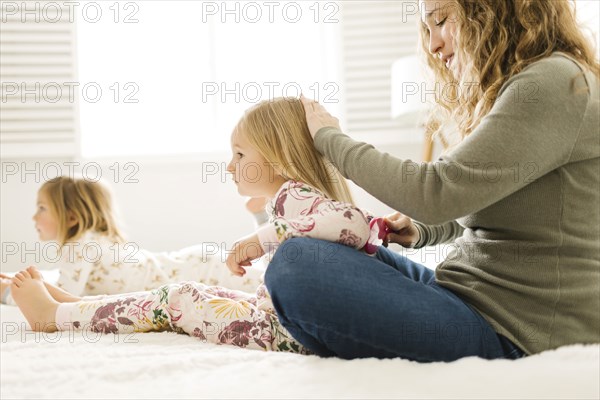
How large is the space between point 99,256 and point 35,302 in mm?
667

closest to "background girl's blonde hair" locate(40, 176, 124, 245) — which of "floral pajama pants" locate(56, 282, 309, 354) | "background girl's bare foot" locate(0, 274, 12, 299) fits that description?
"background girl's bare foot" locate(0, 274, 12, 299)

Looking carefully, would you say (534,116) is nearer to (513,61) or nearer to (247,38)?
(513,61)

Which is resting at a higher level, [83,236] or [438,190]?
[438,190]

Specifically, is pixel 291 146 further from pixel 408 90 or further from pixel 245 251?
pixel 408 90

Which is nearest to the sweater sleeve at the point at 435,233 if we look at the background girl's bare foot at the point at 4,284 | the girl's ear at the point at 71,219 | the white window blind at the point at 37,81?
the background girl's bare foot at the point at 4,284

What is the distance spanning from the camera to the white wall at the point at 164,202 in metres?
2.98

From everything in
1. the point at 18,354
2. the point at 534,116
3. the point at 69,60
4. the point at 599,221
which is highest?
the point at 69,60

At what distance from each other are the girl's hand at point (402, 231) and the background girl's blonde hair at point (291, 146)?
3.4 inches

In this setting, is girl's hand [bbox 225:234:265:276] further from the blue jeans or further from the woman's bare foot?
the woman's bare foot

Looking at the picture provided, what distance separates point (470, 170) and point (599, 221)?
201 millimetres

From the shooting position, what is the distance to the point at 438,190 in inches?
31.1

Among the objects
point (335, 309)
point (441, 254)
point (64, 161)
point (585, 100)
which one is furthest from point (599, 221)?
point (64, 161)

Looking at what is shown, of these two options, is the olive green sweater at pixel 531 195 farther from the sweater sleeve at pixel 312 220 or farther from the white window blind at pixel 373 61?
the white window blind at pixel 373 61

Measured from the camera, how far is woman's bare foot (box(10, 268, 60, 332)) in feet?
3.81
